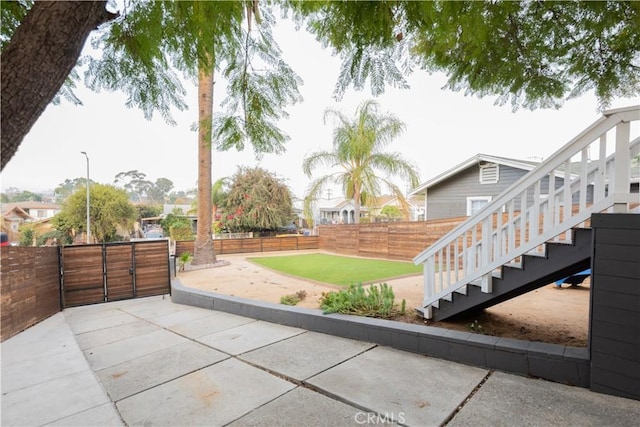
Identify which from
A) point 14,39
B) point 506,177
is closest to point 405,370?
point 14,39

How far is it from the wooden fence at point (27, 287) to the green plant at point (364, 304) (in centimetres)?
470

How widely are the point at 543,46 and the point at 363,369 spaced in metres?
3.48

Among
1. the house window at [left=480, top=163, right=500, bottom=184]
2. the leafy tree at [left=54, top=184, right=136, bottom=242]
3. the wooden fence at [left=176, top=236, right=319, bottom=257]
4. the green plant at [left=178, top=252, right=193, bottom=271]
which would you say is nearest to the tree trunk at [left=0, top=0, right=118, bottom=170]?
the green plant at [left=178, top=252, right=193, bottom=271]

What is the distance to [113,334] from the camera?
437 centimetres

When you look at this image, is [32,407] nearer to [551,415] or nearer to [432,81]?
[551,415]

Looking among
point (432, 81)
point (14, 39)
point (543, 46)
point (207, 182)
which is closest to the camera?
point (14, 39)

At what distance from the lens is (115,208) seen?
2298cm

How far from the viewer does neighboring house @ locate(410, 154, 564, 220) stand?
34.7ft

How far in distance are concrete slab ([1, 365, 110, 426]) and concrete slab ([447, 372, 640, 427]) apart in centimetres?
294

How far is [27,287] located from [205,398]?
4.81 m

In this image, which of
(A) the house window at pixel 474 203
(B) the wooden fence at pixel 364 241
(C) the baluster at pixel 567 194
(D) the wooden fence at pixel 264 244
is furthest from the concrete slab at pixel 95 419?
(D) the wooden fence at pixel 264 244

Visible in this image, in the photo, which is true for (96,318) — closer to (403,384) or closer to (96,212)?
(403,384)

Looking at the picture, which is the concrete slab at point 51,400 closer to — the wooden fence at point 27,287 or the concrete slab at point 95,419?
the concrete slab at point 95,419

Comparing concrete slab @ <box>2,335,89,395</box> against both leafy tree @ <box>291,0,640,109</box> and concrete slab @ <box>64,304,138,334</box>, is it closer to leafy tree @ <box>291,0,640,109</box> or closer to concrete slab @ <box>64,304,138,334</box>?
concrete slab @ <box>64,304,138,334</box>
